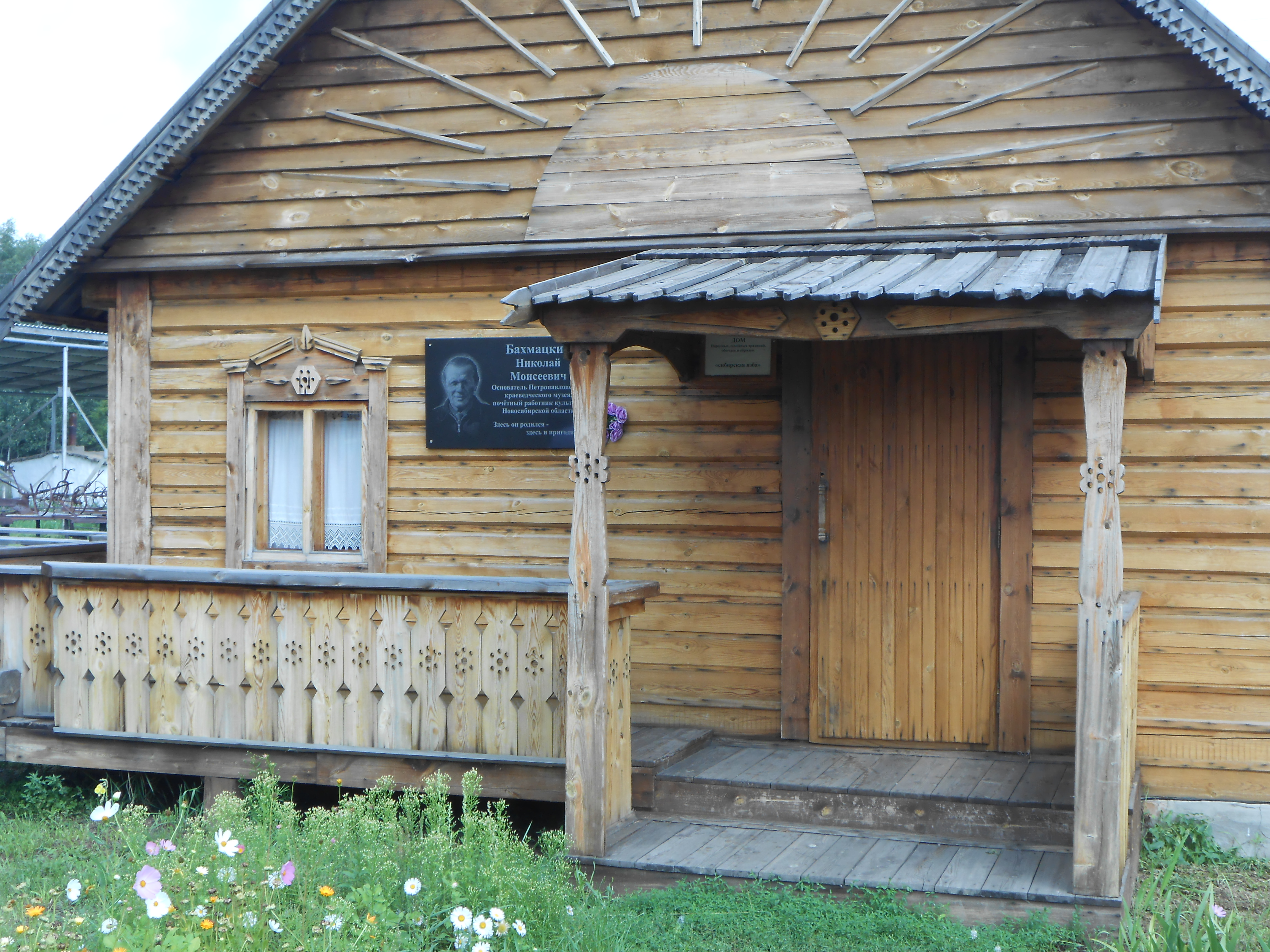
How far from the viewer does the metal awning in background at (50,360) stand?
17656 mm

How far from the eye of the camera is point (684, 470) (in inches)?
300

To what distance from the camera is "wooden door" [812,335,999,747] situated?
705 centimetres

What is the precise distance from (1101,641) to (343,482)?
5341 mm

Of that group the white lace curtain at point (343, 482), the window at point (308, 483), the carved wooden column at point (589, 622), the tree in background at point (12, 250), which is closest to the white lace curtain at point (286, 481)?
the window at point (308, 483)

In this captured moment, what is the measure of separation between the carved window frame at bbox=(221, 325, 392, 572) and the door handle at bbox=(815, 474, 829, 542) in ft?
9.95

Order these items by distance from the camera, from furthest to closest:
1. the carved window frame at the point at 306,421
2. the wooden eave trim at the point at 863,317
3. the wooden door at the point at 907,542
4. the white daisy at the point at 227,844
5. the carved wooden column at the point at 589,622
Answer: the carved window frame at the point at 306,421 → the wooden door at the point at 907,542 → the carved wooden column at the point at 589,622 → the wooden eave trim at the point at 863,317 → the white daisy at the point at 227,844

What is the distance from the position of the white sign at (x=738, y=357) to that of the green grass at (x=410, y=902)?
3.28 meters

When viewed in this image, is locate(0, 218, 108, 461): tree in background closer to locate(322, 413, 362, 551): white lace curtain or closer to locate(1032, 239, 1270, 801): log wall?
locate(322, 413, 362, 551): white lace curtain

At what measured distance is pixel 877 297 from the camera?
16.5 ft

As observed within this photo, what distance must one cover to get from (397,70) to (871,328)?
4.54 m

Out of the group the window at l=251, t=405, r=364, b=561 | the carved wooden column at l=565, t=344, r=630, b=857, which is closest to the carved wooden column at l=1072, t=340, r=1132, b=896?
the carved wooden column at l=565, t=344, r=630, b=857

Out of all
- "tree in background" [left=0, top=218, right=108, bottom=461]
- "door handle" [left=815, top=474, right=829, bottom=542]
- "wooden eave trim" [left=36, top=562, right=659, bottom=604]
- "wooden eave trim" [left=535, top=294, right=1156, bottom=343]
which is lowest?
"wooden eave trim" [left=36, top=562, right=659, bottom=604]

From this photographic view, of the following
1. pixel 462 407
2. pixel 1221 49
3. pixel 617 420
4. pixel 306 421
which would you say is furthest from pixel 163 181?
pixel 1221 49

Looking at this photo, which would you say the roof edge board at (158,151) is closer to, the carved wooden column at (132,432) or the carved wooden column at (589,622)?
the carved wooden column at (132,432)
